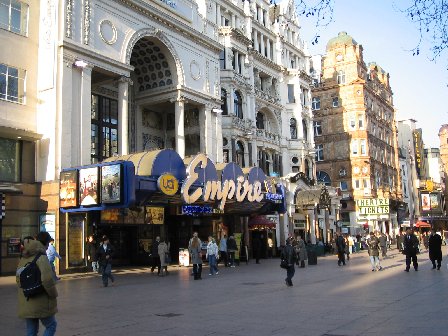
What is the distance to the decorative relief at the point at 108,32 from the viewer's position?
1131 inches

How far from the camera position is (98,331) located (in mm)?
9773

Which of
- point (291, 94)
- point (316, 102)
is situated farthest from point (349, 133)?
point (291, 94)

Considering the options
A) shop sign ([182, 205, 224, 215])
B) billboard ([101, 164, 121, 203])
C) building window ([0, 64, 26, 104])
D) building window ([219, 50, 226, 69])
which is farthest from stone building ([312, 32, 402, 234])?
building window ([0, 64, 26, 104])

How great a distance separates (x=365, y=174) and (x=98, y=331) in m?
59.2

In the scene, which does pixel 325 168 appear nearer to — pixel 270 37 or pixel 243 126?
pixel 270 37

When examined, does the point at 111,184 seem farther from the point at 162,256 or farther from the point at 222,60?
the point at 222,60

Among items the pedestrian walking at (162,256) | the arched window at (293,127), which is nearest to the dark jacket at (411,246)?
the pedestrian walking at (162,256)

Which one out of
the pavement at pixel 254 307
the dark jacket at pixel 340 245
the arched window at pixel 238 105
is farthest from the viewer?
the arched window at pixel 238 105

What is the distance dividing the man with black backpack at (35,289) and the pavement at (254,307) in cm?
286

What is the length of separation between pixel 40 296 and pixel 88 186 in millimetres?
17614

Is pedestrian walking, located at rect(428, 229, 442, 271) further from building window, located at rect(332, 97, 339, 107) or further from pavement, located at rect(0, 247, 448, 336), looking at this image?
building window, located at rect(332, 97, 339, 107)

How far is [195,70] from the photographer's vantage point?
36000 mm

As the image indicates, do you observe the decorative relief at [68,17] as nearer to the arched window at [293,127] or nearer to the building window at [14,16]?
the building window at [14,16]

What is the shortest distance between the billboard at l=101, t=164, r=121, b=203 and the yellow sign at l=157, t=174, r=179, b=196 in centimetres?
259
